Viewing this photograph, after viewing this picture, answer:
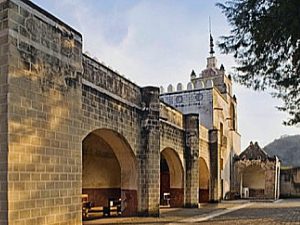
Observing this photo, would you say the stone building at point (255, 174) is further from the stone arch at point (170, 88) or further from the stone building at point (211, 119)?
the stone arch at point (170, 88)

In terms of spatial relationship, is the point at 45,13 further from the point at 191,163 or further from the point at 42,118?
the point at 191,163

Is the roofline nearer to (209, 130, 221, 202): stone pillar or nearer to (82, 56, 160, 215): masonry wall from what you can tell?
(82, 56, 160, 215): masonry wall

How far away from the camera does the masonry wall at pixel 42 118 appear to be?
651cm

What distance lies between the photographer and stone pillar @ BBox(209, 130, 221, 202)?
772 inches

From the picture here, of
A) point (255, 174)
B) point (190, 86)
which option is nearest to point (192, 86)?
point (190, 86)

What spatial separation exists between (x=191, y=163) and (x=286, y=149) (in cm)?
3279

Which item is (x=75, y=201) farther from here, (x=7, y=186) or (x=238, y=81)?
(x=238, y=81)

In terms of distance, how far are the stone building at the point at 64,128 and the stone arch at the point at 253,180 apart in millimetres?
11502

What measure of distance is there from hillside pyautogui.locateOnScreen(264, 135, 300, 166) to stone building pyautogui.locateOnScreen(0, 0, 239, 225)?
31.7 m

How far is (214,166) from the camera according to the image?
65.5ft

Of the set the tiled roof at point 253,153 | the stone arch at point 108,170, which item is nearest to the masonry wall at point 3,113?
the stone arch at point 108,170

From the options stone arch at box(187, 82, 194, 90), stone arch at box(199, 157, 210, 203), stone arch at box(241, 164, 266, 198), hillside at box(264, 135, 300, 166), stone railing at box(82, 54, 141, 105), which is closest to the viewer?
stone railing at box(82, 54, 141, 105)

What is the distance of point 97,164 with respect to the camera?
44.5ft

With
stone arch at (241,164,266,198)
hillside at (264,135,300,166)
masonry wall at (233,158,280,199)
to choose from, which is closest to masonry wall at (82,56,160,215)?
masonry wall at (233,158,280,199)
